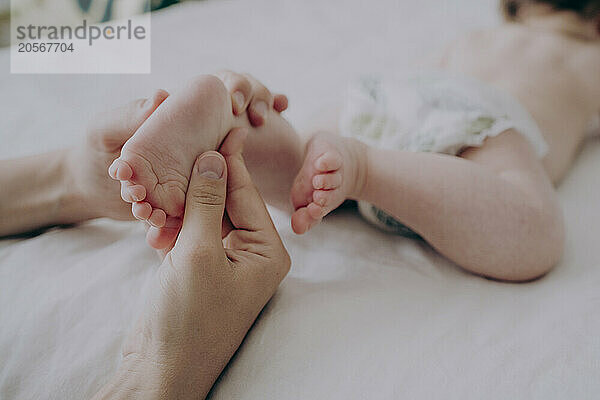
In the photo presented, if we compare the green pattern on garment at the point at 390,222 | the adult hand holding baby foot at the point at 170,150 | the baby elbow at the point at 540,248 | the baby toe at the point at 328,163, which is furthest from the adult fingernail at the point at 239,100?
the baby elbow at the point at 540,248

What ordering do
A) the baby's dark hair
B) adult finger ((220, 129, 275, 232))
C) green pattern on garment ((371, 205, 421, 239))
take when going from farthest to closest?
the baby's dark hair → green pattern on garment ((371, 205, 421, 239)) → adult finger ((220, 129, 275, 232))

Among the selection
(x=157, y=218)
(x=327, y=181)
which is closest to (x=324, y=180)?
(x=327, y=181)

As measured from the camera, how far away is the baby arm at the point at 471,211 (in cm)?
69

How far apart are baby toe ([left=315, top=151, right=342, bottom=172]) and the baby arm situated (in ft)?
0.22

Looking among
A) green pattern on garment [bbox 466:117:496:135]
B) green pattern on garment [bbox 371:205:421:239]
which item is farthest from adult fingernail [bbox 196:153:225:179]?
green pattern on garment [bbox 466:117:496:135]

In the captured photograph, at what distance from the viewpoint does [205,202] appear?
57 centimetres

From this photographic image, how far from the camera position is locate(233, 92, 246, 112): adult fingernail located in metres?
0.66

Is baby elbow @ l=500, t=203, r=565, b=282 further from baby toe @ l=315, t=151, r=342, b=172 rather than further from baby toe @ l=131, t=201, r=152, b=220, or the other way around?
baby toe @ l=131, t=201, r=152, b=220

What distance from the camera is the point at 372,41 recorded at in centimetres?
139

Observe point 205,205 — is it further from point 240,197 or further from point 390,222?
point 390,222

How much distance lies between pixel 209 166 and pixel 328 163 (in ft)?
0.49

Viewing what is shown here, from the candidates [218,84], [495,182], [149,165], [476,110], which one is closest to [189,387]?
[149,165]

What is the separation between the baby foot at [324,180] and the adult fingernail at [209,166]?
0.12 meters

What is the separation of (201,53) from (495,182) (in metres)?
0.83
